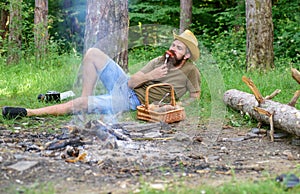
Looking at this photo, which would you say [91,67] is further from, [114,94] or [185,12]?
[185,12]

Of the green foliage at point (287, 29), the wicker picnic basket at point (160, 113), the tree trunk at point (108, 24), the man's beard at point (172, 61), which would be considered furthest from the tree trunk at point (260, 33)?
the wicker picnic basket at point (160, 113)

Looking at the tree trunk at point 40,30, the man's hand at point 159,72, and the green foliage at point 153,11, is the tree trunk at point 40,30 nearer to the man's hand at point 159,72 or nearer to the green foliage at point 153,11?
the green foliage at point 153,11

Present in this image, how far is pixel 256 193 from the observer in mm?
3211

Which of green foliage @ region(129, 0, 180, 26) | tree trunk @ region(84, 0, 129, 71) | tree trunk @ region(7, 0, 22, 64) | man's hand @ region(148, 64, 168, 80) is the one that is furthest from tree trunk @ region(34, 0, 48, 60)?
man's hand @ region(148, 64, 168, 80)

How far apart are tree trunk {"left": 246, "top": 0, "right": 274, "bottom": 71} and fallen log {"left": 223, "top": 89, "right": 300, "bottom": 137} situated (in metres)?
2.89

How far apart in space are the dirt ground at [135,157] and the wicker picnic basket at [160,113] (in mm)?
166

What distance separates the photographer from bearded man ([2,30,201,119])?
6082mm

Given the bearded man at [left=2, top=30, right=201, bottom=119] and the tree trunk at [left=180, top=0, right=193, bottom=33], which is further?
the tree trunk at [left=180, top=0, right=193, bottom=33]

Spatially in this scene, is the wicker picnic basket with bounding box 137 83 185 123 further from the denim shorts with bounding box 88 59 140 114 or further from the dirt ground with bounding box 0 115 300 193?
the denim shorts with bounding box 88 59 140 114

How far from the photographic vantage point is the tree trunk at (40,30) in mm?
11109

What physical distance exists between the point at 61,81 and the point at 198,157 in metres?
4.22

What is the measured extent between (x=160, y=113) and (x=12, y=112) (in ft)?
5.78

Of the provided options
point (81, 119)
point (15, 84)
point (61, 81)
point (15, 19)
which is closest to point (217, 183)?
point (81, 119)

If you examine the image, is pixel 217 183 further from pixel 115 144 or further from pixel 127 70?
pixel 127 70
